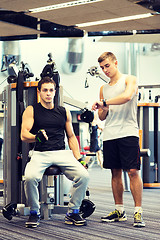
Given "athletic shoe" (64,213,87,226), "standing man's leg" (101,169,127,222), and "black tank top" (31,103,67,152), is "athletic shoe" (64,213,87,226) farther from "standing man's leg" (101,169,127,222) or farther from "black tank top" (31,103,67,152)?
"black tank top" (31,103,67,152)

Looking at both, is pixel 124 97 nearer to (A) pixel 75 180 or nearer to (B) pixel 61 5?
(A) pixel 75 180

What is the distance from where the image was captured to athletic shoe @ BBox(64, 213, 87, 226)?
10.6 feet

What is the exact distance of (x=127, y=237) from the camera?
9.03 feet

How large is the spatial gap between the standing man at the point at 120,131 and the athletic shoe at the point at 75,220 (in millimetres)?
201

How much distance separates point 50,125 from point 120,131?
0.58m

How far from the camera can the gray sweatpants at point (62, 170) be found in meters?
3.20

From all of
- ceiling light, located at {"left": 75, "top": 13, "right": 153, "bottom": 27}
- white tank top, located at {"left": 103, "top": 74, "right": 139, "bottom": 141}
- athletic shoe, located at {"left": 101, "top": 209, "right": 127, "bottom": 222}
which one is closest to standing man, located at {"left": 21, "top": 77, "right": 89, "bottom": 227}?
athletic shoe, located at {"left": 101, "top": 209, "right": 127, "bottom": 222}

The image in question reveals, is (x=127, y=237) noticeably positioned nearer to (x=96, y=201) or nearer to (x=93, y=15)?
(x=96, y=201)

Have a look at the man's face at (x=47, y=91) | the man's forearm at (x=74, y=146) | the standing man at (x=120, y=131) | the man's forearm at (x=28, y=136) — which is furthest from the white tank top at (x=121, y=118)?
the man's forearm at (x=28, y=136)

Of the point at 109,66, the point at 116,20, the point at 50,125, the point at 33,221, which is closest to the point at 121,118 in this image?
the point at 109,66

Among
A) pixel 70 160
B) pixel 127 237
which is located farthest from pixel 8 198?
pixel 127 237

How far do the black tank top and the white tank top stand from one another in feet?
1.26

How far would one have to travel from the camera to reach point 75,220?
3.24 metres

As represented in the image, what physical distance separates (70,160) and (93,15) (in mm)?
5336
